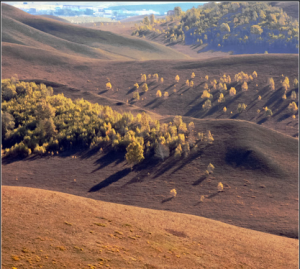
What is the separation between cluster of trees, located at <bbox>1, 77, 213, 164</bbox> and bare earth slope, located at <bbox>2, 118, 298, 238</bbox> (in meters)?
2.56

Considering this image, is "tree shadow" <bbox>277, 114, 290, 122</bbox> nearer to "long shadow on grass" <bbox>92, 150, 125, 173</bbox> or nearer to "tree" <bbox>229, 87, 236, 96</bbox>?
"tree" <bbox>229, 87, 236, 96</bbox>

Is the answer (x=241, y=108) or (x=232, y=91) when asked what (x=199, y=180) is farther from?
(x=232, y=91)

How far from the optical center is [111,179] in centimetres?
5059

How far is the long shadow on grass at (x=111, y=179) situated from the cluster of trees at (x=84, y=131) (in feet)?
7.33

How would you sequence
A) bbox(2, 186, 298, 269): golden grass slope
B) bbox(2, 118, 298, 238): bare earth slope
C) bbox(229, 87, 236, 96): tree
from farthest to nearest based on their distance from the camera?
1. bbox(229, 87, 236, 96): tree
2. bbox(2, 118, 298, 238): bare earth slope
3. bbox(2, 186, 298, 269): golden grass slope

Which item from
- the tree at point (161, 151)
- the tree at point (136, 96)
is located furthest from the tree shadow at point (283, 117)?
the tree at point (161, 151)

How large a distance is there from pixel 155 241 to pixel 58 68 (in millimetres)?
96493

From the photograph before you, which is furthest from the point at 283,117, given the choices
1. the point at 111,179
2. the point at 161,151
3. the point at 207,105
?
the point at 111,179

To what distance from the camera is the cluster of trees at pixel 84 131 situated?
58.4m

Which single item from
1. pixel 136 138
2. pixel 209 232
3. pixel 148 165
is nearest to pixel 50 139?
pixel 136 138

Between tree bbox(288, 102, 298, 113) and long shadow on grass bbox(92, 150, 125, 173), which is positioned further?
tree bbox(288, 102, 298, 113)

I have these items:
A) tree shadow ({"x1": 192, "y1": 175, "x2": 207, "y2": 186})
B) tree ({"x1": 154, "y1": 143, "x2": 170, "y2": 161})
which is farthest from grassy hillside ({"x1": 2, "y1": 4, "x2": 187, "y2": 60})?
tree shadow ({"x1": 192, "y1": 175, "x2": 207, "y2": 186})

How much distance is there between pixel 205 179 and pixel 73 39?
500 feet

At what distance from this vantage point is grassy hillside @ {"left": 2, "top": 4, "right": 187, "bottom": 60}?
148875mm
